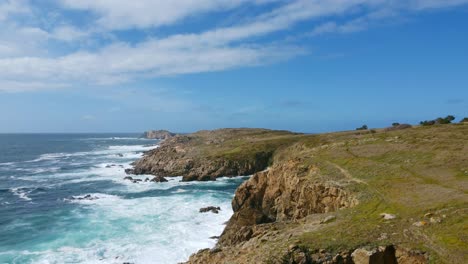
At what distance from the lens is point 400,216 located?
29469 mm

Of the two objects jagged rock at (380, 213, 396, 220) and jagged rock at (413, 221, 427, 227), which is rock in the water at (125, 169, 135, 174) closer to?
jagged rock at (380, 213, 396, 220)

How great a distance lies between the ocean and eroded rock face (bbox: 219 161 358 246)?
15.7 ft

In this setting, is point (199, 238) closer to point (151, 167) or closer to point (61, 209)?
point (61, 209)

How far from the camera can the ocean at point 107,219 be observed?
41594mm

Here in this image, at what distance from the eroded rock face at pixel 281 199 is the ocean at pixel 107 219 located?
4792mm

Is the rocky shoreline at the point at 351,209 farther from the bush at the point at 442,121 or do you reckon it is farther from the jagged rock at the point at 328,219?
the bush at the point at 442,121

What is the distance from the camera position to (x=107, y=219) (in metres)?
56.2

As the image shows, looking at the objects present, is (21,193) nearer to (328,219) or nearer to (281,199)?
(281,199)

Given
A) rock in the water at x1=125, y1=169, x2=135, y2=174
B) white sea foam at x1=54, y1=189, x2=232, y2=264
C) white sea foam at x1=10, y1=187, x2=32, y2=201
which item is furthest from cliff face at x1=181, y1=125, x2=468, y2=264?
rock in the water at x1=125, y1=169, x2=135, y2=174

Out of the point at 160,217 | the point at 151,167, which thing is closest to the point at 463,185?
the point at 160,217

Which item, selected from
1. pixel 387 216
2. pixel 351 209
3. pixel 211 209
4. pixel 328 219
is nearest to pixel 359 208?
pixel 351 209

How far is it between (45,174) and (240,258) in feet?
330

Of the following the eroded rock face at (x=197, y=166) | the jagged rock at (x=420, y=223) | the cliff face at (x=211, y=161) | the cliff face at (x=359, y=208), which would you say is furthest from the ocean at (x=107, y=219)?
the jagged rock at (x=420, y=223)

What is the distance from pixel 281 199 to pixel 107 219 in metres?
26.8
